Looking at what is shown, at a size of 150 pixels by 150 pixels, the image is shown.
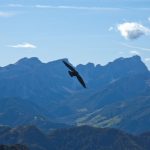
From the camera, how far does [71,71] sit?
80.8 m

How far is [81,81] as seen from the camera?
3152 inches

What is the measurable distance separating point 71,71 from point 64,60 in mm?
2140

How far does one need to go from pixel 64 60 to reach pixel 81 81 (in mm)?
4122

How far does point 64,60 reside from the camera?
79.9 meters

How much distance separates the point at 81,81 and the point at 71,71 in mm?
2272
